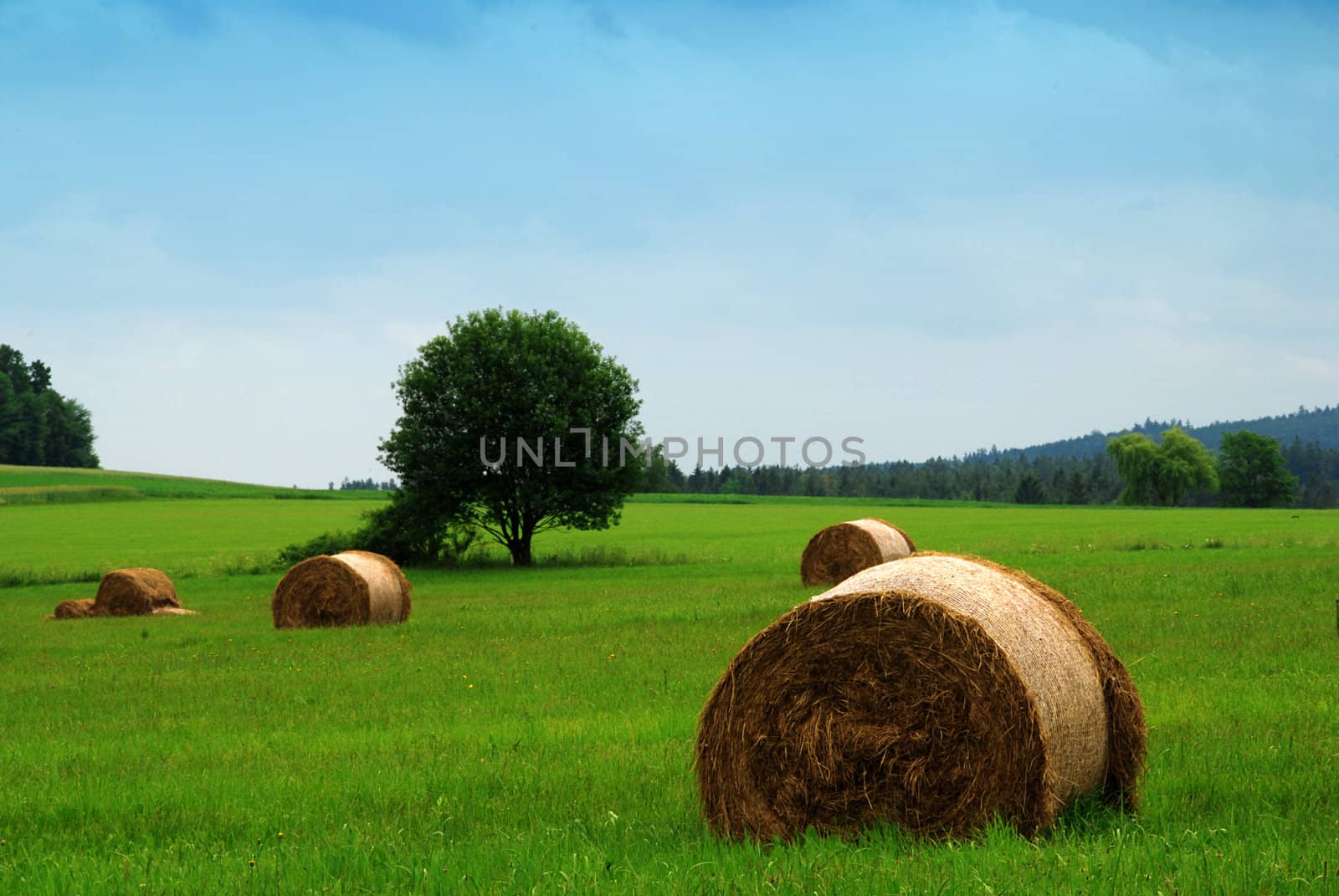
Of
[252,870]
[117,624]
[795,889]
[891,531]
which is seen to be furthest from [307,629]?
[795,889]

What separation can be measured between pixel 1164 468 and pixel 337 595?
112116 millimetres

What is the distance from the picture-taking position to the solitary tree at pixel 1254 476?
121438mm

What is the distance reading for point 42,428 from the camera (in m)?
128

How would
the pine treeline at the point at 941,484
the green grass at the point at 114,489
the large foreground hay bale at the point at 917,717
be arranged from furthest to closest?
the pine treeline at the point at 941,484 → the green grass at the point at 114,489 → the large foreground hay bale at the point at 917,717

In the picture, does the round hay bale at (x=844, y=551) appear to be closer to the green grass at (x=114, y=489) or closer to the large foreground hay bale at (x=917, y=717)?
the large foreground hay bale at (x=917, y=717)

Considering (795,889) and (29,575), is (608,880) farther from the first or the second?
(29,575)

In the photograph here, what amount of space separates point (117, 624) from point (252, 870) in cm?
1931

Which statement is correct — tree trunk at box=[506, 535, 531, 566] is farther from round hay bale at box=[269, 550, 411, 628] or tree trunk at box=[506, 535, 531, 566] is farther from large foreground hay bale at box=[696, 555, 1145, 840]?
large foreground hay bale at box=[696, 555, 1145, 840]

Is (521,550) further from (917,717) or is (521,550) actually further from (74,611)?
(917,717)

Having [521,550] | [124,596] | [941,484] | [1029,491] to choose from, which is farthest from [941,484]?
[124,596]

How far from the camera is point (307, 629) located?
21.8m

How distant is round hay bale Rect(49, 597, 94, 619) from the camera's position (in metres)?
25.8

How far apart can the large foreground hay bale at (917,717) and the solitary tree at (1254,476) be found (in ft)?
419

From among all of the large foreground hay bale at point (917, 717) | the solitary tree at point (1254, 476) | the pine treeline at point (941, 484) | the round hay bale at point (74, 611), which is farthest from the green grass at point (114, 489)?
the solitary tree at point (1254, 476)
